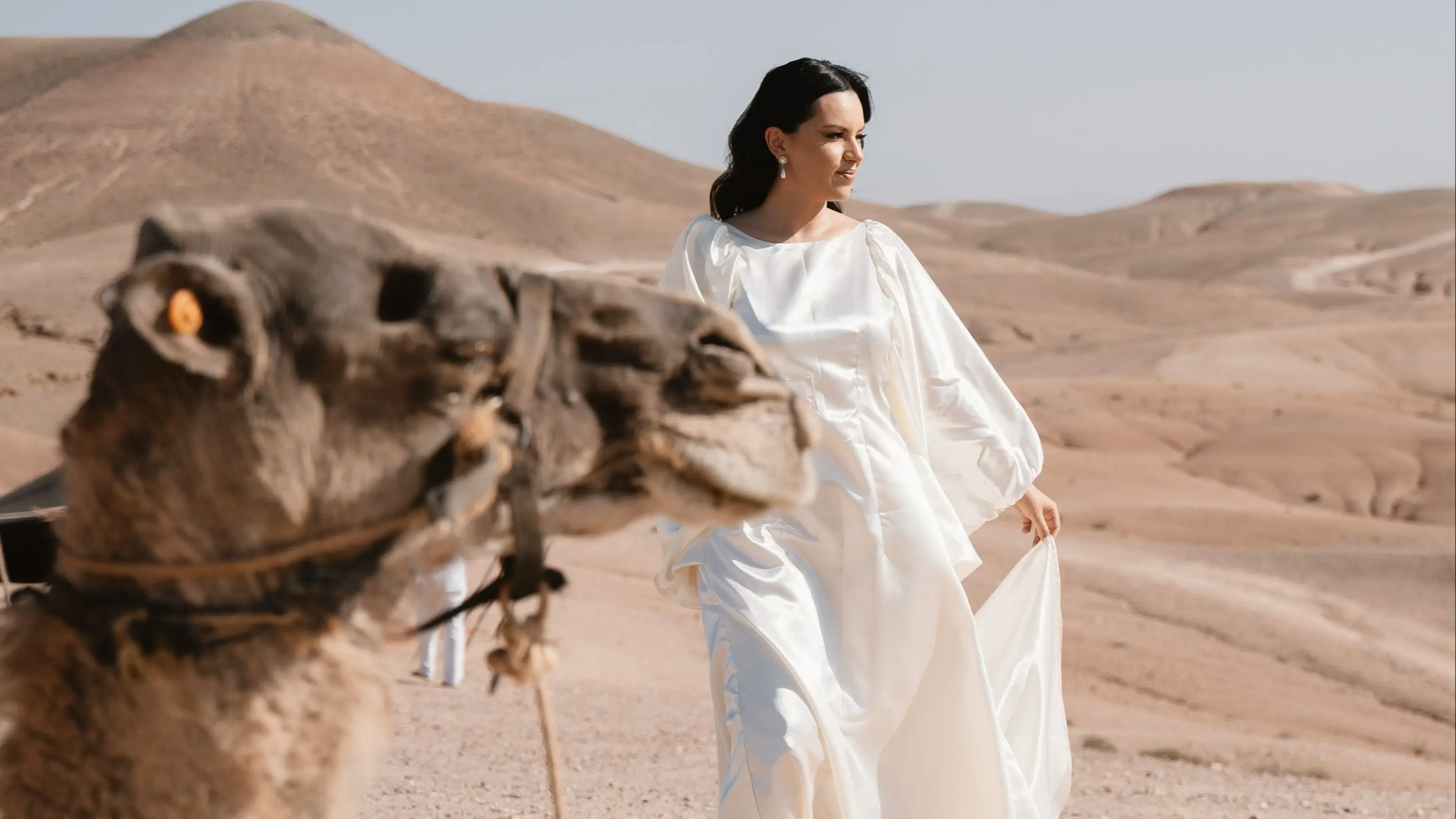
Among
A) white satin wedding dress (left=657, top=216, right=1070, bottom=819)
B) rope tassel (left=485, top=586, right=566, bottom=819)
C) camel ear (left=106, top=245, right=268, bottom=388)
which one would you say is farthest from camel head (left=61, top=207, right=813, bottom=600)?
white satin wedding dress (left=657, top=216, right=1070, bottom=819)

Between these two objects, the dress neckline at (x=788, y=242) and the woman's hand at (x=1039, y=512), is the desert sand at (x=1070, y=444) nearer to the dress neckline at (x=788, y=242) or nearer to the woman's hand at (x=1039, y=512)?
the dress neckline at (x=788, y=242)

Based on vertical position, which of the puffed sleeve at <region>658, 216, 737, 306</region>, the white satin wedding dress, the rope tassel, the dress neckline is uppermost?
the dress neckline

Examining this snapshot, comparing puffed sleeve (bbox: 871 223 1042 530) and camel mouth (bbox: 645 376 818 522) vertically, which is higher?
camel mouth (bbox: 645 376 818 522)

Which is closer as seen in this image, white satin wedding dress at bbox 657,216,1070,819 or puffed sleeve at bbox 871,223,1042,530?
white satin wedding dress at bbox 657,216,1070,819

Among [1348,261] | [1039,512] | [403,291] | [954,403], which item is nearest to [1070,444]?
[1039,512]

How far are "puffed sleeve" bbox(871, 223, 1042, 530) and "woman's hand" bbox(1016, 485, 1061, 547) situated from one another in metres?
0.04

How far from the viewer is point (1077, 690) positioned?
12.7 metres

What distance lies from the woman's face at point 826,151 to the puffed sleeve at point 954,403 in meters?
0.17

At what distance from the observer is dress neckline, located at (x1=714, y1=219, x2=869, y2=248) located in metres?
4.30

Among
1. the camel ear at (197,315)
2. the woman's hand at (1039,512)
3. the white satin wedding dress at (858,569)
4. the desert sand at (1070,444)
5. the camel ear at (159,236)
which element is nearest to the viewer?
the camel ear at (197,315)

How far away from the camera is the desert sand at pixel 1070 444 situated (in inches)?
348

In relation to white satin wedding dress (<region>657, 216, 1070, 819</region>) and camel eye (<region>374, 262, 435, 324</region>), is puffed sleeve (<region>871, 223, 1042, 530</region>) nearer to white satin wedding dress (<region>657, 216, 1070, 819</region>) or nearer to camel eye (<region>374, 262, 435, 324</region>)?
white satin wedding dress (<region>657, 216, 1070, 819</region>)

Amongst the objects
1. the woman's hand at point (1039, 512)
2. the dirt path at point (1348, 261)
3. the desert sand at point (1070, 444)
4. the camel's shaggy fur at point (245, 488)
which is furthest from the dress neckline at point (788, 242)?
the dirt path at point (1348, 261)

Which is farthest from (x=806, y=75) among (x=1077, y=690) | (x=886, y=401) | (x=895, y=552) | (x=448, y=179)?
(x=448, y=179)
